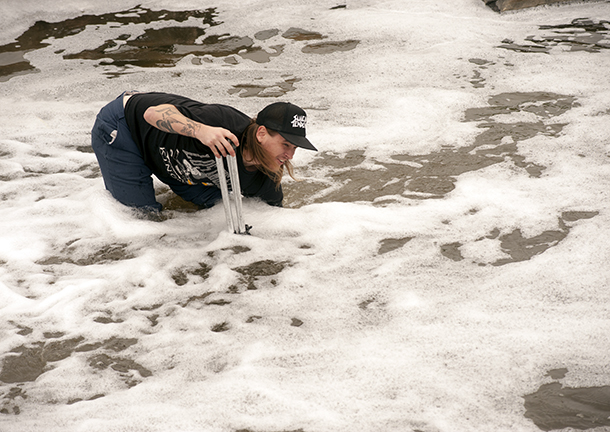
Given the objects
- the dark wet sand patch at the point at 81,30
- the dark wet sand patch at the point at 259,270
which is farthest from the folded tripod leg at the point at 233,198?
the dark wet sand patch at the point at 81,30

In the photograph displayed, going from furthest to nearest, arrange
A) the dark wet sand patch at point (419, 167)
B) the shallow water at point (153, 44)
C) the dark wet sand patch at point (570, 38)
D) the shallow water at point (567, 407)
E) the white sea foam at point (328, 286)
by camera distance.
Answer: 1. the shallow water at point (153, 44)
2. the dark wet sand patch at point (570, 38)
3. the dark wet sand patch at point (419, 167)
4. the white sea foam at point (328, 286)
5. the shallow water at point (567, 407)

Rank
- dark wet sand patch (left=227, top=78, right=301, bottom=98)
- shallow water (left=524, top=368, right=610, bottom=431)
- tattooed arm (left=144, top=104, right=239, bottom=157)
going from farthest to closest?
1. dark wet sand patch (left=227, top=78, right=301, bottom=98)
2. tattooed arm (left=144, top=104, right=239, bottom=157)
3. shallow water (left=524, top=368, right=610, bottom=431)

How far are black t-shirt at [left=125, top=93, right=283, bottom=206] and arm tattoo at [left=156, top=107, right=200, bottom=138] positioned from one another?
6 cm

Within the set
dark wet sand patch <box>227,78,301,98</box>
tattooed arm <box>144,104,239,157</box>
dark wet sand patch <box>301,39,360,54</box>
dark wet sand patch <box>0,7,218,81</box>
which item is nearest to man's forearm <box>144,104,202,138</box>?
tattooed arm <box>144,104,239,157</box>

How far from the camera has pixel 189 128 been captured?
255 cm

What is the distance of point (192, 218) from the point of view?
329 cm

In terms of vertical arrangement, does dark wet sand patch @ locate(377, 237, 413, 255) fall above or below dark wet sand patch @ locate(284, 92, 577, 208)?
below

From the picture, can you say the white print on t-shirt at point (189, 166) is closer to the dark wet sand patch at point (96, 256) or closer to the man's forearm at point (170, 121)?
the man's forearm at point (170, 121)

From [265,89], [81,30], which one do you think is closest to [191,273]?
[265,89]

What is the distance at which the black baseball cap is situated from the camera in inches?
97.9

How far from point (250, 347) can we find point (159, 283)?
0.73 meters

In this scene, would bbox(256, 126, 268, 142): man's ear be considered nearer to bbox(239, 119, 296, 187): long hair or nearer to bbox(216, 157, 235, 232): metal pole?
bbox(239, 119, 296, 187): long hair

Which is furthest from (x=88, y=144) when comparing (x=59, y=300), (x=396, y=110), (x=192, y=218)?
(x=396, y=110)

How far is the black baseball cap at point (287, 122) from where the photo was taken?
2486mm
